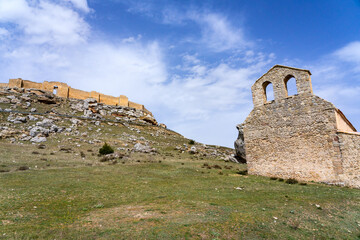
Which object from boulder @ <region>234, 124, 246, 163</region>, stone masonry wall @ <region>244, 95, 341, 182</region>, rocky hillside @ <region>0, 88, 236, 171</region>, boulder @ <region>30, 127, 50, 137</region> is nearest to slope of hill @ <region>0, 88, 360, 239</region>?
stone masonry wall @ <region>244, 95, 341, 182</region>

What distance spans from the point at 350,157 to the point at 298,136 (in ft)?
10.3

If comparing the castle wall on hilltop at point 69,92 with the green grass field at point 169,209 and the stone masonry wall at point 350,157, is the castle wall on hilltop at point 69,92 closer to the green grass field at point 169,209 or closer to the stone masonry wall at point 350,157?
the green grass field at point 169,209

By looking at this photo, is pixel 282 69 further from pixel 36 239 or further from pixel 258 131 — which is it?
pixel 36 239

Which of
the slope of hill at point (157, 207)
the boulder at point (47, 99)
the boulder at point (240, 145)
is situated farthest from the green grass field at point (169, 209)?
the boulder at point (47, 99)

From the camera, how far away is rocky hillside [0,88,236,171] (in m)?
30.8

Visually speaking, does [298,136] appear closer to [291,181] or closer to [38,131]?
[291,181]

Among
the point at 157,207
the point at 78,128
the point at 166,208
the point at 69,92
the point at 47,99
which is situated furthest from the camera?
the point at 69,92

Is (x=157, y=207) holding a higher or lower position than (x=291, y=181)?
lower

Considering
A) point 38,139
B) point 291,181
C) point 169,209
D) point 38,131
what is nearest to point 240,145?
point 291,181

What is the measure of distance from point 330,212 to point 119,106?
65414 mm

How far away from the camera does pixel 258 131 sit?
57.1 ft

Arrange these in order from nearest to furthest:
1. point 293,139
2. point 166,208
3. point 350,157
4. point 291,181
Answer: point 166,208 → point 350,157 → point 291,181 → point 293,139

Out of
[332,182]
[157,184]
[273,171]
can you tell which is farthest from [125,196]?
[332,182]

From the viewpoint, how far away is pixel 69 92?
62750mm
